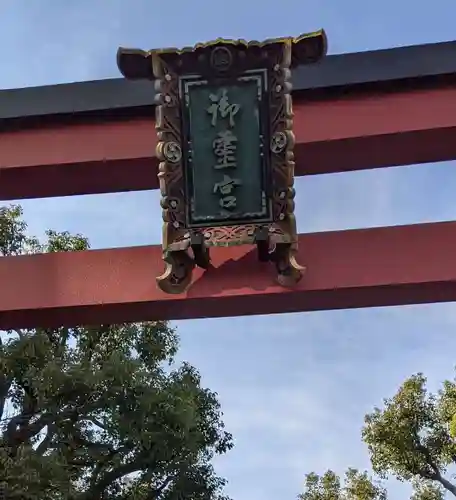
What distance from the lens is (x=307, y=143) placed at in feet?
11.4

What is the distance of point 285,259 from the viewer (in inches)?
126

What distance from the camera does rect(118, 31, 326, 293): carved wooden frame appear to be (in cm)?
311

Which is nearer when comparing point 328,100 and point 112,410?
point 328,100

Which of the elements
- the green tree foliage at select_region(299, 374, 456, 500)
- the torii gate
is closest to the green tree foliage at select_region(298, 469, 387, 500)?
the green tree foliage at select_region(299, 374, 456, 500)

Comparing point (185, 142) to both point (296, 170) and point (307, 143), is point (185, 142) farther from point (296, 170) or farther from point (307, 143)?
point (296, 170)

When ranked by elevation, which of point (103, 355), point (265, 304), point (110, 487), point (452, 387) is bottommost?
point (265, 304)

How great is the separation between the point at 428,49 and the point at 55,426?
4.87 metres

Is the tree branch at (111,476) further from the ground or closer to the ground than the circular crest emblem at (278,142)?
further from the ground

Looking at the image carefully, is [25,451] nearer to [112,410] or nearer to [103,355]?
[112,410]

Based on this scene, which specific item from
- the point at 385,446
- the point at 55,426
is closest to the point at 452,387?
the point at 385,446

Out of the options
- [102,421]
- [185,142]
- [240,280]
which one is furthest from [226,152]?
[102,421]

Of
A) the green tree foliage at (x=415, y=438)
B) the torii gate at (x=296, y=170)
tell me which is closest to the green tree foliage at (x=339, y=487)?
the green tree foliage at (x=415, y=438)

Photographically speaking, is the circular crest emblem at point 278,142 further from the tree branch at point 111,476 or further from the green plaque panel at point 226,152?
the tree branch at point 111,476

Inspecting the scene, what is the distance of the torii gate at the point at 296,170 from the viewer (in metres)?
3.40
